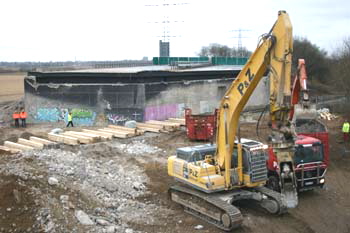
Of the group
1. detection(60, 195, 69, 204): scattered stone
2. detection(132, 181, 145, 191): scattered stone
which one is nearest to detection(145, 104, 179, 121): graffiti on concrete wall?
detection(132, 181, 145, 191): scattered stone

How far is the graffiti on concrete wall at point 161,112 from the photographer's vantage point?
2948 cm

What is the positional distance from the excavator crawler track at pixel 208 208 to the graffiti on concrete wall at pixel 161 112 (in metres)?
15.5

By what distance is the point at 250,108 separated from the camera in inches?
1480

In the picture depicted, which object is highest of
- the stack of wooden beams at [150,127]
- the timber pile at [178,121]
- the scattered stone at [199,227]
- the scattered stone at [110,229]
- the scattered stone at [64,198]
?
the timber pile at [178,121]

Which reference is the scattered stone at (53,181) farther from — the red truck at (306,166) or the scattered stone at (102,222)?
the red truck at (306,166)

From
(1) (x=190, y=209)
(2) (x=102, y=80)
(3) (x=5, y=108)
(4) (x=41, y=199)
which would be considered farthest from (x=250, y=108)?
(4) (x=41, y=199)

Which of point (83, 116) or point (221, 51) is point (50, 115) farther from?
point (221, 51)

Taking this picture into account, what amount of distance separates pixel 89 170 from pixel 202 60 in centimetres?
4416

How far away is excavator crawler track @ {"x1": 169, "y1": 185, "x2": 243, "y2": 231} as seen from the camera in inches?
456

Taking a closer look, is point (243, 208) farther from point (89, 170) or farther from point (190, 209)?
point (89, 170)

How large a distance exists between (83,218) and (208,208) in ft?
11.6

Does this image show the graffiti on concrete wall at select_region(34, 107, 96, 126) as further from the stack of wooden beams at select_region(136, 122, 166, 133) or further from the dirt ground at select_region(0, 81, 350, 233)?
the dirt ground at select_region(0, 81, 350, 233)

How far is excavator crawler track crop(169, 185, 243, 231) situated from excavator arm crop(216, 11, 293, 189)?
74cm

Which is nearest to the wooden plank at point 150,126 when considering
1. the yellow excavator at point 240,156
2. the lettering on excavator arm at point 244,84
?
the yellow excavator at point 240,156
